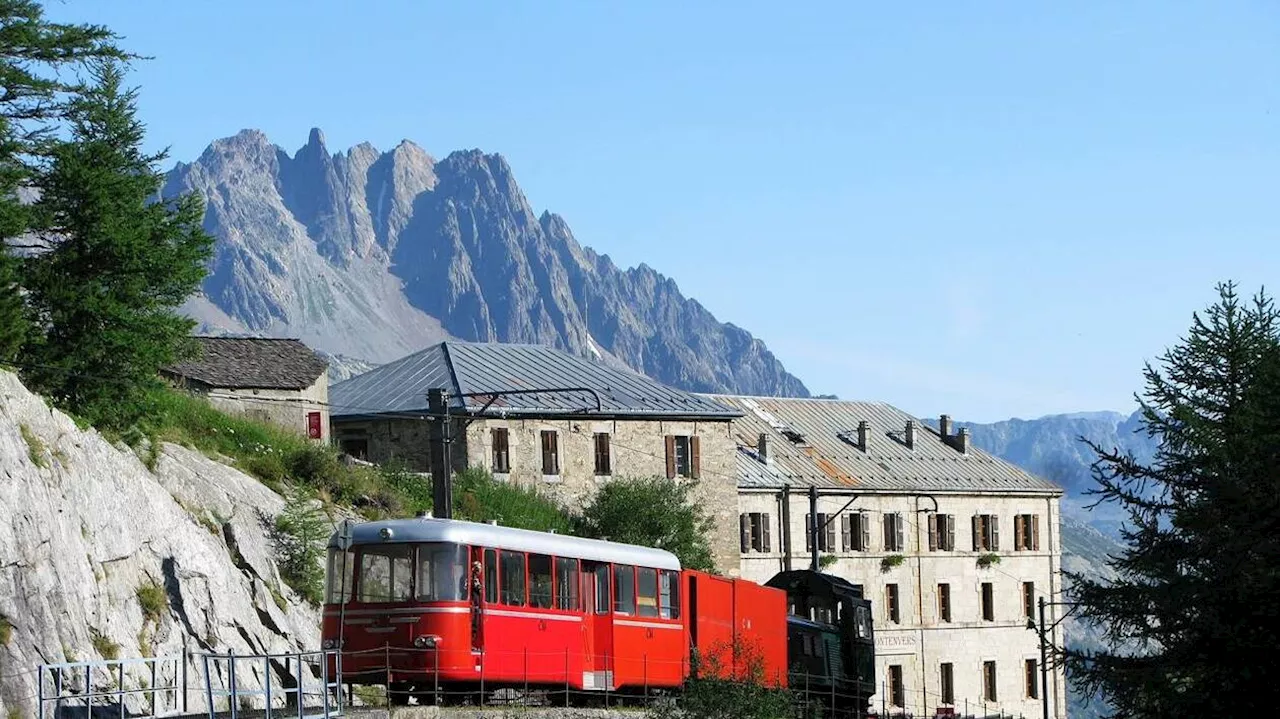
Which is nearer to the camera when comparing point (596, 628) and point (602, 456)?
point (596, 628)

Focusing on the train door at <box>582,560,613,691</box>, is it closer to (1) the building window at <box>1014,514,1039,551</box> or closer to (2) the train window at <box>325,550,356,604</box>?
(2) the train window at <box>325,550,356,604</box>

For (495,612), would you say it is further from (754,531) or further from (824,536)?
(824,536)

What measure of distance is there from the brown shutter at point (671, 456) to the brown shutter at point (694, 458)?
71 cm

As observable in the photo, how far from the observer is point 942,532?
87.8 m

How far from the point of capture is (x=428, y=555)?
31.2 metres

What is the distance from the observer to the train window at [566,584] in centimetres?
3400

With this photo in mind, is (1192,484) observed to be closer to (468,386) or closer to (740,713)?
(740,713)

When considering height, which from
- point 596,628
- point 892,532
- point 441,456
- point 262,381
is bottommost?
point 596,628

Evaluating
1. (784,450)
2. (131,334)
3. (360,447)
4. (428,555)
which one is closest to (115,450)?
(131,334)

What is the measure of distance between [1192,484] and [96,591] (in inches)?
792

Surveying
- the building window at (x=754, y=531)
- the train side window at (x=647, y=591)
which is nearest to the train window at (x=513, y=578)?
the train side window at (x=647, y=591)

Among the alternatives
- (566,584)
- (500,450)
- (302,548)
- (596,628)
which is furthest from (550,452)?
(566,584)

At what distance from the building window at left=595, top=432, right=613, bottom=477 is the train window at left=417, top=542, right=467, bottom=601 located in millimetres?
37400

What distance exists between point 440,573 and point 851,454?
5920 centimetres
